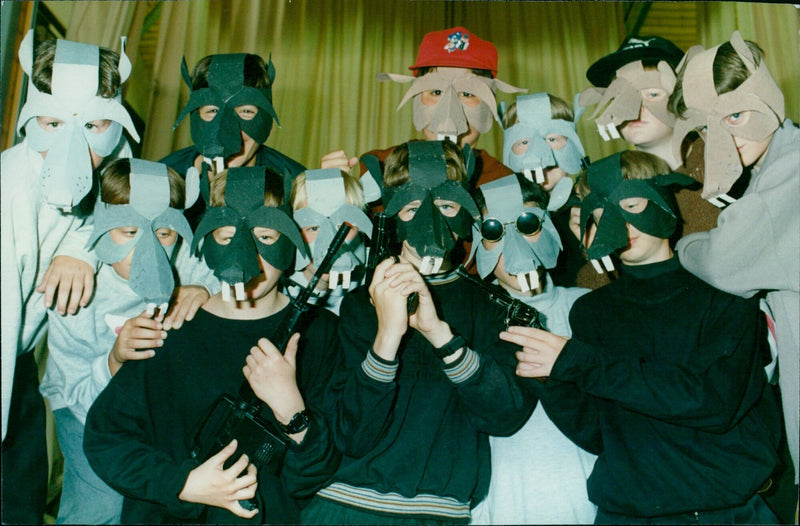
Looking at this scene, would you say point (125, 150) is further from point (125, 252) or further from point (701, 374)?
point (701, 374)

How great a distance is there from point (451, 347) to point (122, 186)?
0.98 m

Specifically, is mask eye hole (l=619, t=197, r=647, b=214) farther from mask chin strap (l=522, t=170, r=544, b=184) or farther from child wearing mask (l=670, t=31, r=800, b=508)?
mask chin strap (l=522, t=170, r=544, b=184)

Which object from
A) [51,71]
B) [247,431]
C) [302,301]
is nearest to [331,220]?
[302,301]

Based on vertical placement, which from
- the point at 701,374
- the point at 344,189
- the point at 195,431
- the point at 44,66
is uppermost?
the point at 44,66

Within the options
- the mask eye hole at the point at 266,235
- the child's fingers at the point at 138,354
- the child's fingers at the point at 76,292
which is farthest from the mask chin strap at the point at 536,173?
the child's fingers at the point at 76,292

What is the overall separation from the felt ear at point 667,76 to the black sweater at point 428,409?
3.17ft

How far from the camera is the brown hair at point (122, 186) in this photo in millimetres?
1800

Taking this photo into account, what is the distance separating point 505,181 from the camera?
1.85m

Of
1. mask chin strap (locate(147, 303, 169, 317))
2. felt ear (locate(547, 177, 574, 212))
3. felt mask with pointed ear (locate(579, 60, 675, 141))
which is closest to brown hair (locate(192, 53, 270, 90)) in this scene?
mask chin strap (locate(147, 303, 169, 317))

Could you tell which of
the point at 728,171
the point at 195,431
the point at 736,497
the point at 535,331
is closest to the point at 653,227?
the point at 728,171

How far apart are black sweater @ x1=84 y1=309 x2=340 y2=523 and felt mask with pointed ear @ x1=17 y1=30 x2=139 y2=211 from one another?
0.50 metres

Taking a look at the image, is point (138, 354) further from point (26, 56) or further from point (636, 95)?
point (636, 95)

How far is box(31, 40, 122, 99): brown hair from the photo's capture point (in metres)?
1.87

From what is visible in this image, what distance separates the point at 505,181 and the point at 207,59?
3.27ft
